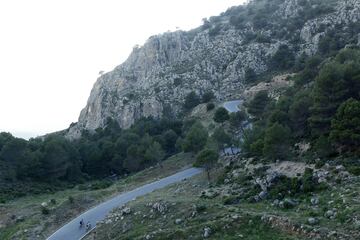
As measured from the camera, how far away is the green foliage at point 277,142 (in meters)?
41.6

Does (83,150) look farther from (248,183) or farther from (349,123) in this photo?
(349,123)

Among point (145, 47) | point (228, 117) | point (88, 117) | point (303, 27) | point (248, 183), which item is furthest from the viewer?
point (145, 47)

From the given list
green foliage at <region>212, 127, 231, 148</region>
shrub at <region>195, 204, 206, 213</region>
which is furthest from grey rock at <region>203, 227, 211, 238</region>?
green foliage at <region>212, 127, 231, 148</region>

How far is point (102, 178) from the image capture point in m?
73.4

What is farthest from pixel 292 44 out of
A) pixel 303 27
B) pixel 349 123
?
pixel 349 123

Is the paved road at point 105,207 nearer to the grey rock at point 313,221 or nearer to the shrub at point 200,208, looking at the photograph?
the shrub at point 200,208

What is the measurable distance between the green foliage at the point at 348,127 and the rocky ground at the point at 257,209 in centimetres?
337

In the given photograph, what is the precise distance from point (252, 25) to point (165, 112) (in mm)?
44148

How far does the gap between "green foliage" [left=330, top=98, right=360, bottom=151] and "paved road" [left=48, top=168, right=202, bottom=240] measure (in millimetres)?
22527

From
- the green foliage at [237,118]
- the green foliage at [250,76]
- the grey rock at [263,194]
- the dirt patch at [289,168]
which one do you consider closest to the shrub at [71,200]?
the dirt patch at [289,168]

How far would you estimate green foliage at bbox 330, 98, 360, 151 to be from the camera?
1395 inches

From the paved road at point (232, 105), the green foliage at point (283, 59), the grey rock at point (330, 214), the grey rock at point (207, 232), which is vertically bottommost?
the grey rock at point (330, 214)

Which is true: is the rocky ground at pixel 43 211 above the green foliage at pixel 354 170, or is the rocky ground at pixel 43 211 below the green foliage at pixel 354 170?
above

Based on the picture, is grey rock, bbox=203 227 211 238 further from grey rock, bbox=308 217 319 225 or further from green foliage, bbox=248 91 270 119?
green foliage, bbox=248 91 270 119
